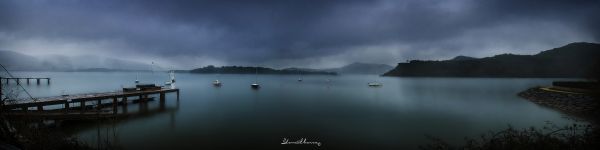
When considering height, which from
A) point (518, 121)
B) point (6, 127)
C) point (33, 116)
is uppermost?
→ point (6, 127)

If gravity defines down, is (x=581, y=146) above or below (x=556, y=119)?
above

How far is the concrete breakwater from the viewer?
96.1 feet

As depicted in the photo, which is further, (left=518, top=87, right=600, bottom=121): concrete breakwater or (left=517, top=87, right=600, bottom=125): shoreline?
(left=518, top=87, right=600, bottom=121): concrete breakwater

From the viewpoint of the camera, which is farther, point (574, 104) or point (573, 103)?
point (573, 103)

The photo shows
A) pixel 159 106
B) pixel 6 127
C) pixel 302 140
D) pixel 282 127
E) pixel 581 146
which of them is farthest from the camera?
pixel 159 106

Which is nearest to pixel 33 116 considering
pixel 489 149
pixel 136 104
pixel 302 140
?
pixel 302 140

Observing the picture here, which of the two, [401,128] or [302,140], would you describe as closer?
[302,140]

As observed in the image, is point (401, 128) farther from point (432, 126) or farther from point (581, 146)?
point (581, 146)

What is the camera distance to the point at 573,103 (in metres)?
33.8

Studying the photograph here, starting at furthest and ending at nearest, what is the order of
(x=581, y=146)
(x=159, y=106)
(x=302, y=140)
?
(x=159, y=106)
(x=302, y=140)
(x=581, y=146)

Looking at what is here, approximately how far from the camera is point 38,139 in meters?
Answer: 9.09

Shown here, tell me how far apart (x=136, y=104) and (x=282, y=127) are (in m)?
24.6

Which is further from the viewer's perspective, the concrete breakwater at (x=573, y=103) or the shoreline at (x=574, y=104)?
the concrete breakwater at (x=573, y=103)

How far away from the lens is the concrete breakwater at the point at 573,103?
96.1 feet
